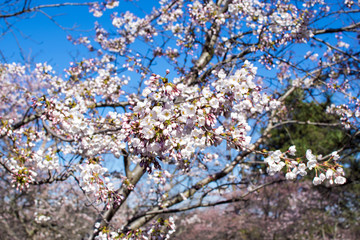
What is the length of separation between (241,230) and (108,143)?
13.0 meters

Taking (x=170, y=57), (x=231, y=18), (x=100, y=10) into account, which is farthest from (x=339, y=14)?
(x=100, y=10)

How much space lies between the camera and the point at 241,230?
45.2 ft

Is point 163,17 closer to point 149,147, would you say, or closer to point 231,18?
point 231,18

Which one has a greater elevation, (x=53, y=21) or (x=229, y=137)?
(x=53, y=21)

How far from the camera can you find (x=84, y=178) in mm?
2141

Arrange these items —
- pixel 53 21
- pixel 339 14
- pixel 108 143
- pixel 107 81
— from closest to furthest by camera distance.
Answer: pixel 108 143 < pixel 53 21 < pixel 339 14 < pixel 107 81

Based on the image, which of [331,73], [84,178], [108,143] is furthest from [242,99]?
[331,73]

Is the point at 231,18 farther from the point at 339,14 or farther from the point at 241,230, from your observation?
the point at 241,230

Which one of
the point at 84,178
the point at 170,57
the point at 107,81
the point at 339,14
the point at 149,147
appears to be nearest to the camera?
the point at 149,147

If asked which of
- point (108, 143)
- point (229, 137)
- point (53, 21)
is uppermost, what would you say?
point (53, 21)

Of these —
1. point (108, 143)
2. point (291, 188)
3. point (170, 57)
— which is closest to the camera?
point (108, 143)

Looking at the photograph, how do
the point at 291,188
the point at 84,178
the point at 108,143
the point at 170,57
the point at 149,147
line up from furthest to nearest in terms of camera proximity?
1. the point at 291,188
2. the point at 170,57
3. the point at 108,143
4. the point at 84,178
5. the point at 149,147

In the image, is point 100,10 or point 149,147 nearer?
point 149,147

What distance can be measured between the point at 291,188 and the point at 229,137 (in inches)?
511
